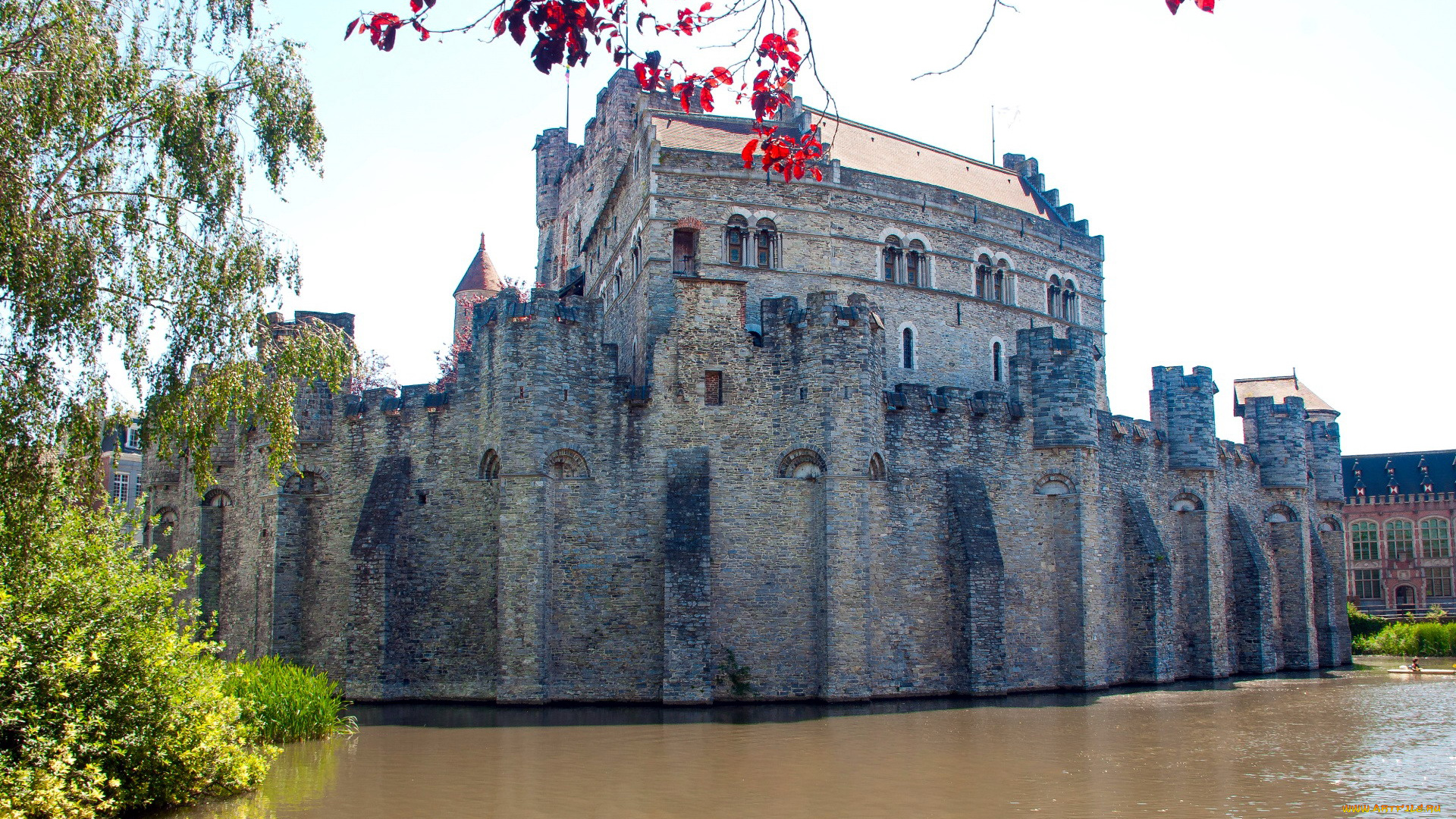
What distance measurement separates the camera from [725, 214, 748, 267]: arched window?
3056 centimetres

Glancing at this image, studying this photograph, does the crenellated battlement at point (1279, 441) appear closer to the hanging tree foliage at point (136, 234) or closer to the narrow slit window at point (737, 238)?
the narrow slit window at point (737, 238)

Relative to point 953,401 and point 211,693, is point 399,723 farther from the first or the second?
point 953,401

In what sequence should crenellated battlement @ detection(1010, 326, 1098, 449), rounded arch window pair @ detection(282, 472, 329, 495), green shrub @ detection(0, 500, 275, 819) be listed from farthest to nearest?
crenellated battlement @ detection(1010, 326, 1098, 449) < rounded arch window pair @ detection(282, 472, 329, 495) < green shrub @ detection(0, 500, 275, 819)

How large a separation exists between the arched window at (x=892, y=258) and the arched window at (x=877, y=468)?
9.17 meters

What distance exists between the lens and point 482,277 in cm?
4922

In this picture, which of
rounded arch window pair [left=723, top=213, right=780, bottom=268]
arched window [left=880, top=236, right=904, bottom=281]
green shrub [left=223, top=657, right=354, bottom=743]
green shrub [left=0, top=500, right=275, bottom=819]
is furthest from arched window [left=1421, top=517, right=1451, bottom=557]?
green shrub [left=0, top=500, right=275, bottom=819]

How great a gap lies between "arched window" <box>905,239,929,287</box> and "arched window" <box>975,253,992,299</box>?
6.87 ft

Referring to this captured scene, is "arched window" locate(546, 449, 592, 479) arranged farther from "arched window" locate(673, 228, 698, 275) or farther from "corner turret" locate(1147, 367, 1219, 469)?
"corner turret" locate(1147, 367, 1219, 469)

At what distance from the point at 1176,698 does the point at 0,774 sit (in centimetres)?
2230

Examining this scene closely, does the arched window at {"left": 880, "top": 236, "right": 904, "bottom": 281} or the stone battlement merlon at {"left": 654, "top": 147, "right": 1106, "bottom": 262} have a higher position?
the stone battlement merlon at {"left": 654, "top": 147, "right": 1106, "bottom": 262}

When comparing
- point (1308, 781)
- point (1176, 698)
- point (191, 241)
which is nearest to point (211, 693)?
point (191, 241)

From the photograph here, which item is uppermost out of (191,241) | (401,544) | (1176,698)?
(191,241)

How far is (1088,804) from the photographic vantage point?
533 inches

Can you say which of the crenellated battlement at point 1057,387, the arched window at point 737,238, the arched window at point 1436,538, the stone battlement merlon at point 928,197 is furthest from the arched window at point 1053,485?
the arched window at point 1436,538
